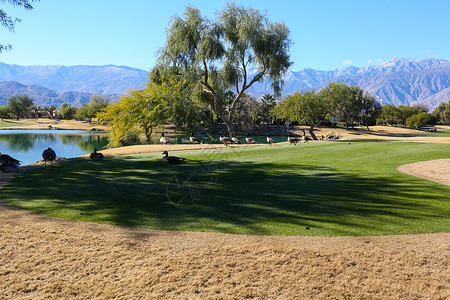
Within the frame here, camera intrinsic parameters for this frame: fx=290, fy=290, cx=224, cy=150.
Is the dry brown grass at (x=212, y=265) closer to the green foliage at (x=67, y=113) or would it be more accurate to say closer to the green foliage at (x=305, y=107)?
the green foliage at (x=305, y=107)

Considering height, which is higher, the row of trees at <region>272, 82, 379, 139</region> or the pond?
the row of trees at <region>272, 82, 379, 139</region>

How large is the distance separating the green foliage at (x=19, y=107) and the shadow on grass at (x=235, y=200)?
167m

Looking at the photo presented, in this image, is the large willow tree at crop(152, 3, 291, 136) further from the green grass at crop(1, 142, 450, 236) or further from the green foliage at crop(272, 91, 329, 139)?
the green grass at crop(1, 142, 450, 236)

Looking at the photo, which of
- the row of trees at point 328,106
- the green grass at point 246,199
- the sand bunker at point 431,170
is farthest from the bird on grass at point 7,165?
the row of trees at point 328,106

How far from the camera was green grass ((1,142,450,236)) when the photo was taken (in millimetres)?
7559

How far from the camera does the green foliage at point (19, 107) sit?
147750 mm

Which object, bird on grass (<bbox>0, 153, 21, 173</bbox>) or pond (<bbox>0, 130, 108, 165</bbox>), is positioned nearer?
bird on grass (<bbox>0, 153, 21, 173</bbox>)

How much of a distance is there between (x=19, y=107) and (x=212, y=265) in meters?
179

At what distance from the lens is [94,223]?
7559mm

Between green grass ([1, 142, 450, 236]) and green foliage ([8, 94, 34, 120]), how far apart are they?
16538 cm

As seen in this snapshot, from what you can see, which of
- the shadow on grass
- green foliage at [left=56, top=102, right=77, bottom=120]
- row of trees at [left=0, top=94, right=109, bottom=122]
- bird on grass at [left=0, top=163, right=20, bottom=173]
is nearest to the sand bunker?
the shadow on grass

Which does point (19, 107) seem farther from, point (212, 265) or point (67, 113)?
point (212, 265)

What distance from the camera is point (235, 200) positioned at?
9758mm

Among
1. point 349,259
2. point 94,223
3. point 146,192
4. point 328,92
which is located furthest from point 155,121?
point 328,92
